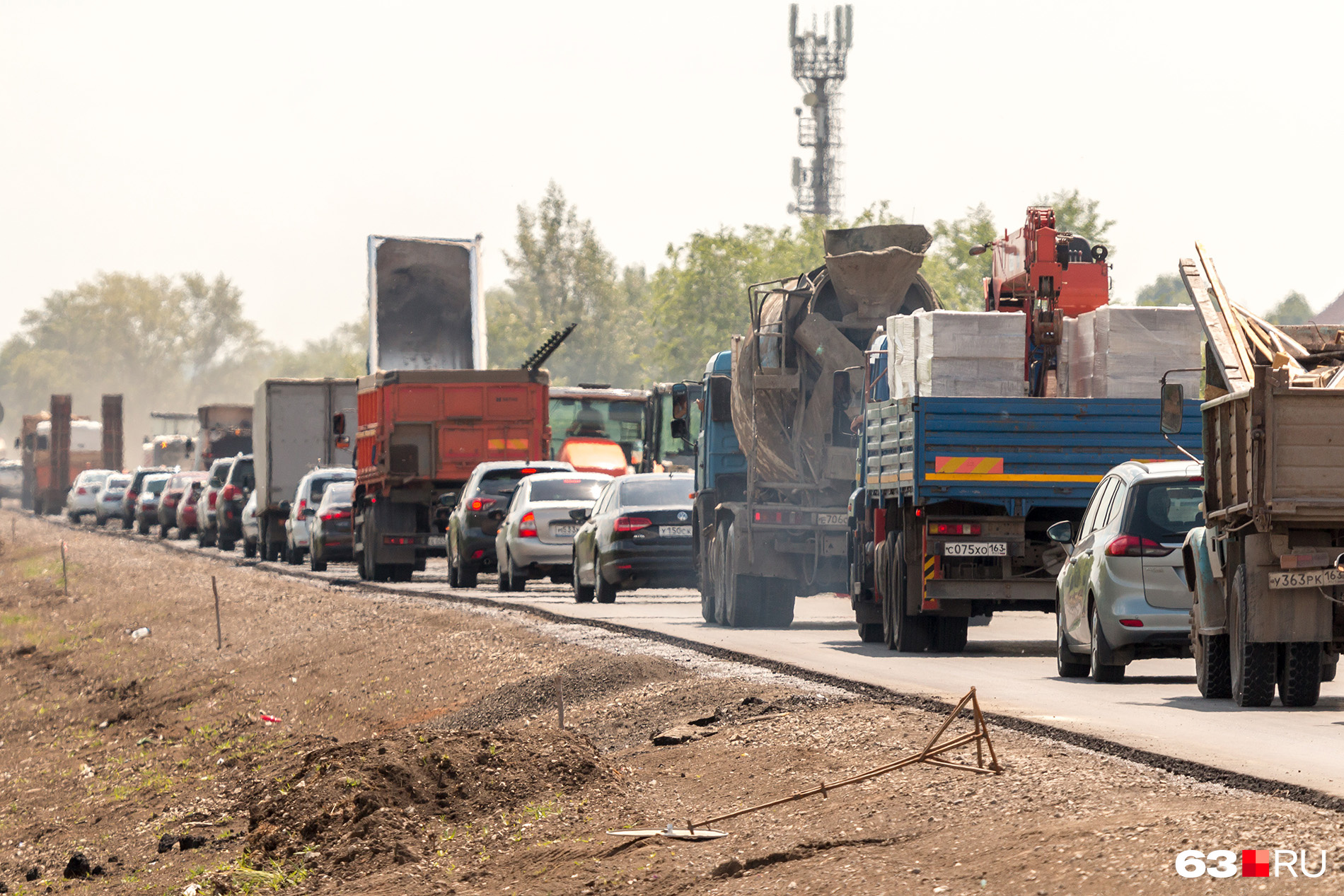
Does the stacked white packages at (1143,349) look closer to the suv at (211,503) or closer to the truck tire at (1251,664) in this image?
the truck tire at (1251,664)

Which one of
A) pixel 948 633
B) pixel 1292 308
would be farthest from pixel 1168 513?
pixel 1292 308

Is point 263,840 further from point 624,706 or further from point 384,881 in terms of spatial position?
point 624,706

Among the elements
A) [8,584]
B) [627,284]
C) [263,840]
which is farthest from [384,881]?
[627,284]

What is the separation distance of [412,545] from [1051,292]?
15.6 metres

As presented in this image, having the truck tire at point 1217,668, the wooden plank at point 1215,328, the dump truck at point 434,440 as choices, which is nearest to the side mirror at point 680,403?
the dump truck at point 434,440

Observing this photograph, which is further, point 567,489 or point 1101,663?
point 567,489

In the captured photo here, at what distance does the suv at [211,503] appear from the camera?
172 feet

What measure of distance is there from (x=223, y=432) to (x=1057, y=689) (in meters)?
53.5

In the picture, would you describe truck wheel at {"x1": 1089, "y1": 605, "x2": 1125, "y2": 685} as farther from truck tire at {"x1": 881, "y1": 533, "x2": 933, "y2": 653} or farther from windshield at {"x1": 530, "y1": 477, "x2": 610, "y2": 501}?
windshield at {"x1": 530, "y1": 477, "x2": 610, "y2": 501}

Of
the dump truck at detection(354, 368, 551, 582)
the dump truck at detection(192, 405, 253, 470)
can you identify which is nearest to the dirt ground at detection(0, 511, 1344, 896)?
the dump truck at detection(354, 368, 551, 582)

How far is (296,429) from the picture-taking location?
42938mm

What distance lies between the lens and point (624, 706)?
48.1 ft

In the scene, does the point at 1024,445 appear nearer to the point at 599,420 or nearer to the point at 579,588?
the point at 579,588

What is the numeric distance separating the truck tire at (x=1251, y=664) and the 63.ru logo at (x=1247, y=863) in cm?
587
